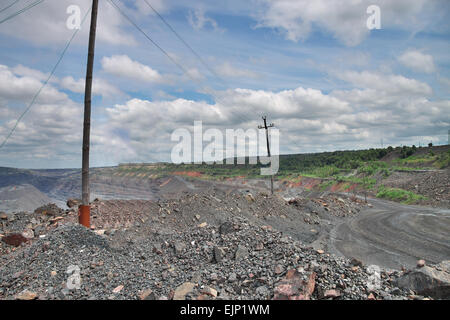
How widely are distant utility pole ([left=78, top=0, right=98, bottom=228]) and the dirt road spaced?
1062 cm

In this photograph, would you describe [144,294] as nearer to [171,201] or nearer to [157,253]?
[157,253]

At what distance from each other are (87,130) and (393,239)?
15634 mm

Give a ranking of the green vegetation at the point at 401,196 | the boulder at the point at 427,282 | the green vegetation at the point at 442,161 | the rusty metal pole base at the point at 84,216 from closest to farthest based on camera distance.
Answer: the boulder at the point at 427,282, the rusty metal pole base at the point at 84,216, the green vegetation at the point at 401,196, the green vegetation at the point at 442,161

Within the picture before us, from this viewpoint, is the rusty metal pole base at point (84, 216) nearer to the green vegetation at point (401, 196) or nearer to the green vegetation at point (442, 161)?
the green vegetation at point (401, 196)

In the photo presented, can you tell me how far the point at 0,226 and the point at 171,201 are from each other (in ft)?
27.6

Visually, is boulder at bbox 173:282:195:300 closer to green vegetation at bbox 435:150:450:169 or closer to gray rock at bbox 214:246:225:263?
gray rock at bbox 214:246:225:263

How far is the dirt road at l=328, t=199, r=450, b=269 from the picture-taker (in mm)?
11773

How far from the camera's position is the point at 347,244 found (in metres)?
14.2

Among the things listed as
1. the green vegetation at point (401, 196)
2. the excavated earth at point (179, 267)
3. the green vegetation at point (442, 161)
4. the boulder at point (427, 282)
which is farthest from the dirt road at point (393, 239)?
the green vegetation at point (442, 161)

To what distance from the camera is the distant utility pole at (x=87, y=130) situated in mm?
10578

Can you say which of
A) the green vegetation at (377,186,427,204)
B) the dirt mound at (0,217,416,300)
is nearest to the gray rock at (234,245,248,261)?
the dirt mound at (0,217,416,300)

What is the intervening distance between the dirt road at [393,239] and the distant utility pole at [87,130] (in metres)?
10.6

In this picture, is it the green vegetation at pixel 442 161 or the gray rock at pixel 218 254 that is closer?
the gray rock at pixel 218 254
